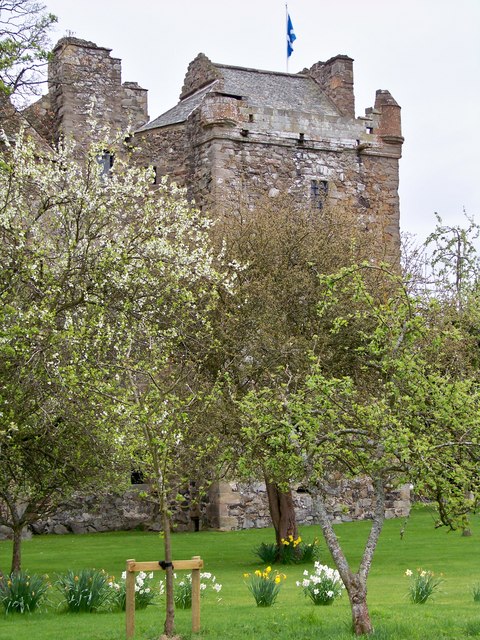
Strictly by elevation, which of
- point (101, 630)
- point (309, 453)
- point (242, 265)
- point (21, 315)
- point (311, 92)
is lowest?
point (101, 630)

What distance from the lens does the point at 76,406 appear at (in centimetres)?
1870

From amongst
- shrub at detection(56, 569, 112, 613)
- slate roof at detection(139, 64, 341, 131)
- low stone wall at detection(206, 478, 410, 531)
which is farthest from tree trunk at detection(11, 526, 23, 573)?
slate roof at detection(139, 64, 341, 131)

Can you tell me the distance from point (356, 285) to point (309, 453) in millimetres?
2484

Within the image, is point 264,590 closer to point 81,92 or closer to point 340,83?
point 81,92

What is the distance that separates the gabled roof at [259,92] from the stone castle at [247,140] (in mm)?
49

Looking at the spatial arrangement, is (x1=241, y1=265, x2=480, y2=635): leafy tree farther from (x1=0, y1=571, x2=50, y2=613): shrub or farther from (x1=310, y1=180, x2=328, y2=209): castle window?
(x1=310, y1=180, x2=328, y2=209): castle window

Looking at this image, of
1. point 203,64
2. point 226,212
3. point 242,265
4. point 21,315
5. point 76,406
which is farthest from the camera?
point 203,64

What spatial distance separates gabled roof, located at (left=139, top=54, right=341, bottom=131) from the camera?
3741cm

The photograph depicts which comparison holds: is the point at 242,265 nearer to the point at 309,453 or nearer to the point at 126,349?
the point at 126,349

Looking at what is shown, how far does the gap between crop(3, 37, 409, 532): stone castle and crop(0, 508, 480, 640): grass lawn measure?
1.30 meters

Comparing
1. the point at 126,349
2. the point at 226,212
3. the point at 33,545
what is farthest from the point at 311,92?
the point at 126,349

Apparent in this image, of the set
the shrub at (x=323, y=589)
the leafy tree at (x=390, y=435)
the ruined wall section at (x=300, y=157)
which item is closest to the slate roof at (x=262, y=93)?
the ruined wall section at (x=300, y=157)

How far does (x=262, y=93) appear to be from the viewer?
38312mm

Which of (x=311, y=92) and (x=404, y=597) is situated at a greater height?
(x=311, y=92)
